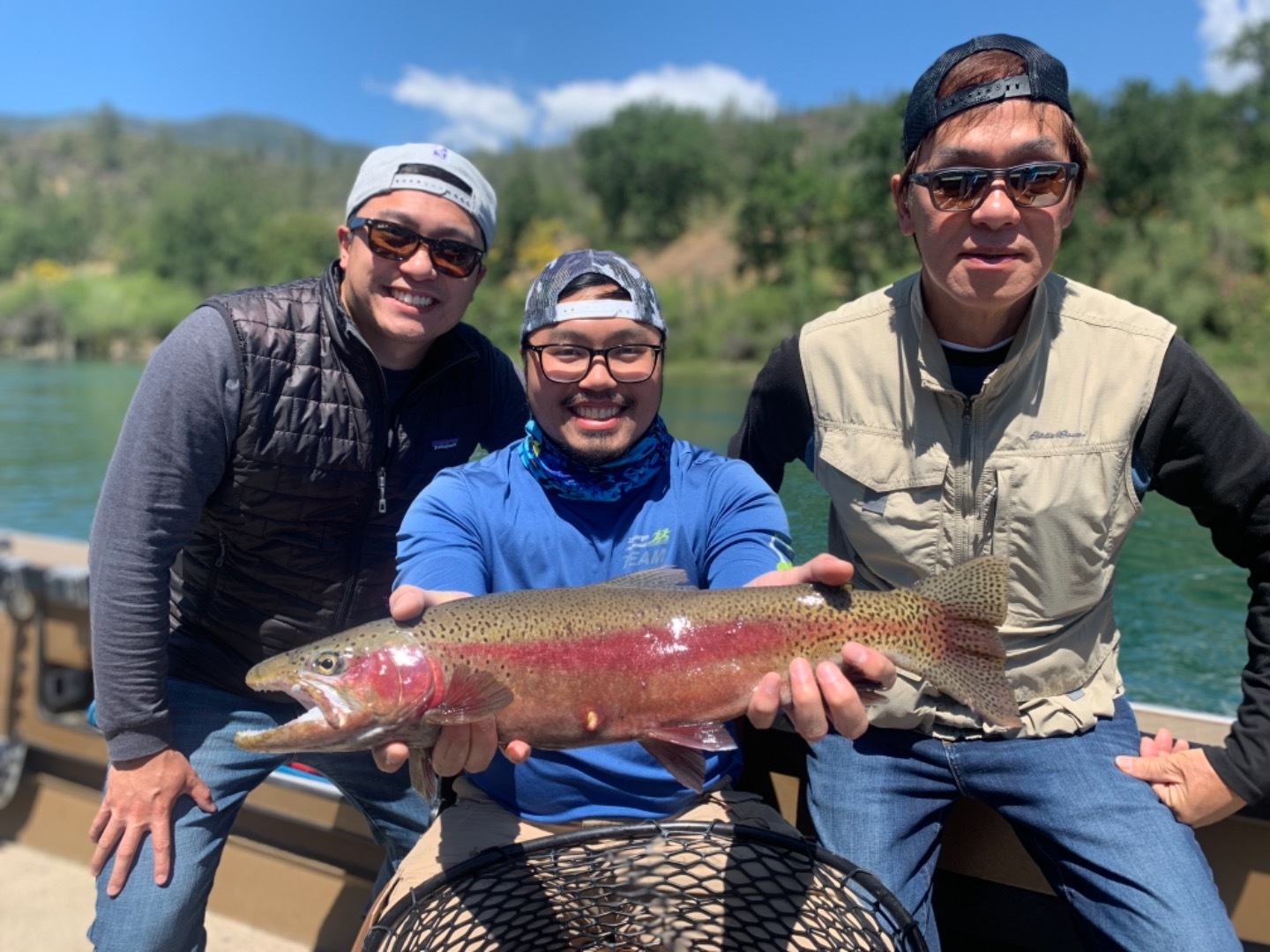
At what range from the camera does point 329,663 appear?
2.25 m

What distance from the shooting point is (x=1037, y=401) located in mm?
2736

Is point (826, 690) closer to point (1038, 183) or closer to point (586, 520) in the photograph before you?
point (586, 520)

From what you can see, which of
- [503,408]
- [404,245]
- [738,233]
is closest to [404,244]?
[404,245]

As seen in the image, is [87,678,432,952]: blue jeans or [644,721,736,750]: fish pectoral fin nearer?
[644,721,736,750]: fish pectoral fin

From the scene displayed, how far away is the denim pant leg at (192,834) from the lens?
9.20 ft

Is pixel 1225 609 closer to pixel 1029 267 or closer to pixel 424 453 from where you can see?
pixel 1029 267

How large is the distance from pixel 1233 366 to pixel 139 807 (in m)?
25.8

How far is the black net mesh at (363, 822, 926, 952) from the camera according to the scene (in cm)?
231

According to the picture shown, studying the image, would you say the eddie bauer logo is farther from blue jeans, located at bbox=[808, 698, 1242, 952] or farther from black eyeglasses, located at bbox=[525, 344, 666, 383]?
black eyeglasses, located at bbox=[525, 344, 666, 383]

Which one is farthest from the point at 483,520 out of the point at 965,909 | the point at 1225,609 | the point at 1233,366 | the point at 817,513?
the point at 1233,366

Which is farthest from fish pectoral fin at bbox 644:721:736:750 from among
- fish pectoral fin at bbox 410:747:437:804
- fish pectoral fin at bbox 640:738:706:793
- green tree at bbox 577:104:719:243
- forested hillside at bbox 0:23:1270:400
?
green tree at bbox 577:104:719:243

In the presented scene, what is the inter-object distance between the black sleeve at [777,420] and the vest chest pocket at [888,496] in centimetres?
17

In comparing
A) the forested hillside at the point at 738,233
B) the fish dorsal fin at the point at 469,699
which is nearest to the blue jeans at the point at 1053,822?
the fish dorsal fin at the point at 469,699

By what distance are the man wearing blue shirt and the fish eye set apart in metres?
0.32
